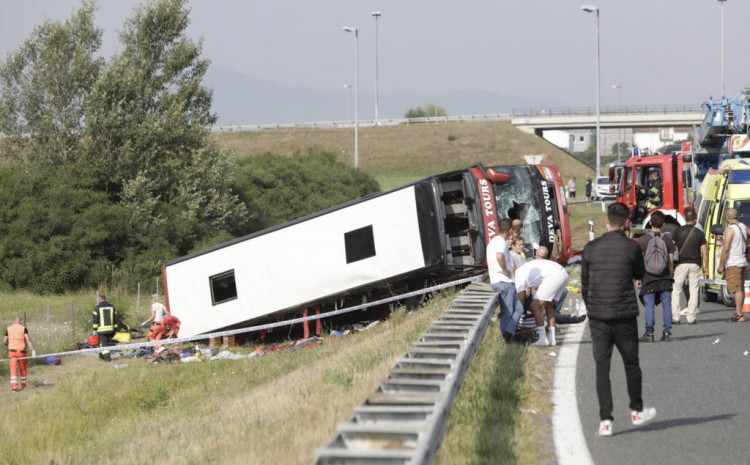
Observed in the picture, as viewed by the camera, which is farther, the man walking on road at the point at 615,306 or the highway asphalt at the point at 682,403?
the man walking on road at the point at 615,306

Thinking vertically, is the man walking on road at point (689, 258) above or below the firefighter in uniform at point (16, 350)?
above

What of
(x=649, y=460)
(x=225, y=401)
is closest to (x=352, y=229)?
(x=225, y=401)

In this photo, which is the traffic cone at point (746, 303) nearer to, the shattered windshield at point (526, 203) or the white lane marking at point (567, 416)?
the white lane marking at point (567, 416)

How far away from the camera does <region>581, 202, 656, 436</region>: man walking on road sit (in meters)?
7.81

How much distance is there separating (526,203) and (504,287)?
8.33 metres

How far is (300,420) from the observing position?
27.0ft

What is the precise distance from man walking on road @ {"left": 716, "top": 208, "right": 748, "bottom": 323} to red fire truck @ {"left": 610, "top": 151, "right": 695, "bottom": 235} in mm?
11211

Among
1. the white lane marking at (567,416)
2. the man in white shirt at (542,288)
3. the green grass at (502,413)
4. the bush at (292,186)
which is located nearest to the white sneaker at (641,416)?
the white lane marking at (567,416)

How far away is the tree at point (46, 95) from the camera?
36.5m

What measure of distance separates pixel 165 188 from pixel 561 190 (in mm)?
20963

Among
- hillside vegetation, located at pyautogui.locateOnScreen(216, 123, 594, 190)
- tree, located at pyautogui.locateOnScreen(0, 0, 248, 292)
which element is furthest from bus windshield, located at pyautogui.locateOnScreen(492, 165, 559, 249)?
hillside vegetation, located at pyautogui.locateOnScreen(216, 123, 594, 190)

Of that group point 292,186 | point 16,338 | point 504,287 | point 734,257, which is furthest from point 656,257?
point 292,186

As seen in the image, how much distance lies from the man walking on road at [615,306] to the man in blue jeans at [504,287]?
3916mm

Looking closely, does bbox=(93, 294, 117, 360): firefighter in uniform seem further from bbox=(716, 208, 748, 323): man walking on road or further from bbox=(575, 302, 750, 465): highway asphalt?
bbox=(716, 208, 748, 323): man walking on road
